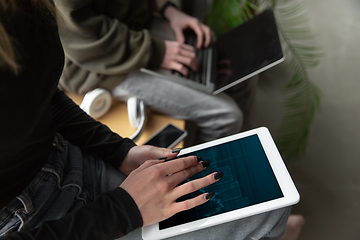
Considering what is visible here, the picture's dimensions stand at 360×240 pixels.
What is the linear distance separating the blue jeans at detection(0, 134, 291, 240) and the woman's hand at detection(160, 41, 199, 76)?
501 mm

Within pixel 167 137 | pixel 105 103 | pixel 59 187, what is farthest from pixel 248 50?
pixel 59 187

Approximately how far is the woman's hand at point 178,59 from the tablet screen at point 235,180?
0.49 metres

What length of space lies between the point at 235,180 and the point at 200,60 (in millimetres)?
665

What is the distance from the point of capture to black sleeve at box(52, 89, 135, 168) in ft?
2.44

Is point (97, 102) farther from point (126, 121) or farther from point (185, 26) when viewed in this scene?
point (185, 26)

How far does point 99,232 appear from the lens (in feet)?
1.76

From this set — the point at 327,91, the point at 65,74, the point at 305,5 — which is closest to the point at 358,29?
the point at 305,5

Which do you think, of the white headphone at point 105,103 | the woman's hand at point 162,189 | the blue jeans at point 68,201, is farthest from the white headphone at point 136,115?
the woman's hand at point 162,189

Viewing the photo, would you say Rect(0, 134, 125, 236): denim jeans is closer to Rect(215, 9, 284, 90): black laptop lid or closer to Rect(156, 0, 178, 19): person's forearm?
Rect(215, 9, 284, 90): black laptop lid

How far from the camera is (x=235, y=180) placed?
624mm

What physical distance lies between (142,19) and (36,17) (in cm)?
67

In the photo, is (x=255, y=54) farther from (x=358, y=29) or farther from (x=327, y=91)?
(x=358, y=29)

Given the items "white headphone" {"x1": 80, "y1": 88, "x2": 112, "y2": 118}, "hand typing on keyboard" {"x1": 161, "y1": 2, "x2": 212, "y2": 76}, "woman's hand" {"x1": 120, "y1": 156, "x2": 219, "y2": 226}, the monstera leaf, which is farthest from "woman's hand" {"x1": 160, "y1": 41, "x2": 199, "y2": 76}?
"woman's hand" {"x1": 120, "y1": 156, "x2": 219, "y2": 226}

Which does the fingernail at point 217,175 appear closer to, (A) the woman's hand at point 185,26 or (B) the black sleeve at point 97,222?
(B) the black sleeve at point 97,222
